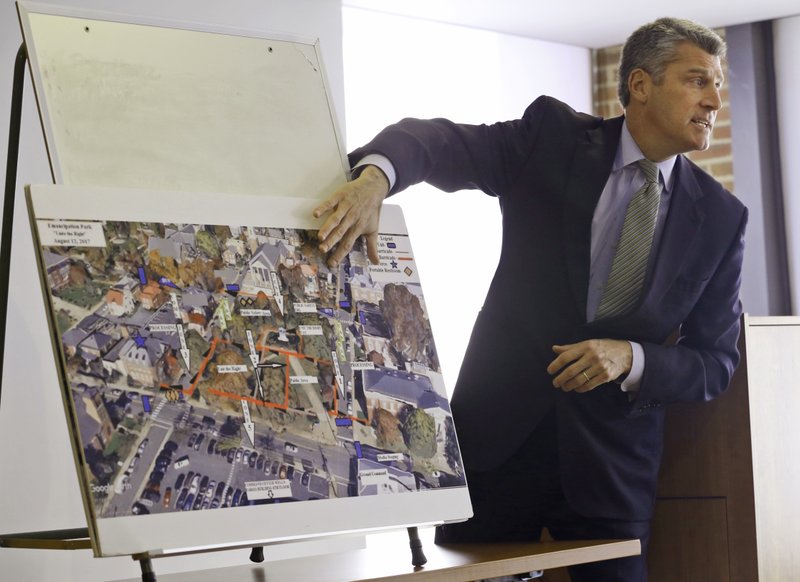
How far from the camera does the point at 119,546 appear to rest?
1270 millimetres

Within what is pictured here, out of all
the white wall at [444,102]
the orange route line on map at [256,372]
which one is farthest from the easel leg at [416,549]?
the white wall at [444,102]

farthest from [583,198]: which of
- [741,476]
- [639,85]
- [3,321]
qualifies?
[3,321]

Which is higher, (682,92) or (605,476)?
(682,92)

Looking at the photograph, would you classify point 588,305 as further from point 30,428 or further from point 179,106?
point 30,428

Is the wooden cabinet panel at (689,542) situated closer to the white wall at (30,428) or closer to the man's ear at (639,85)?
the man's ear at (639,85)

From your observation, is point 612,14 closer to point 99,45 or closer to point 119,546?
point 99,45

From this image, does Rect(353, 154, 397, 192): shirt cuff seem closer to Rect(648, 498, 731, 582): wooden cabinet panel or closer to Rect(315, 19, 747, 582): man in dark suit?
Rect(315, 19, 747, 582): man in dark suit

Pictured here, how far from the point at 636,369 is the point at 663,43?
73cm

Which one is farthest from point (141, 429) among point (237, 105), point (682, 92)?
point (682, 92)

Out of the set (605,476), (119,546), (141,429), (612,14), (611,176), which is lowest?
(605,476)

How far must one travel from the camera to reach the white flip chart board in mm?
1520

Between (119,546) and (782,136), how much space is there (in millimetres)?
4022

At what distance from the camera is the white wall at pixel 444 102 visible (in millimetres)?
4445

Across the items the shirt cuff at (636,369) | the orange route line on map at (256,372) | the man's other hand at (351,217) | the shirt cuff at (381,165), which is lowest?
the shirt cuff at (636,369)
